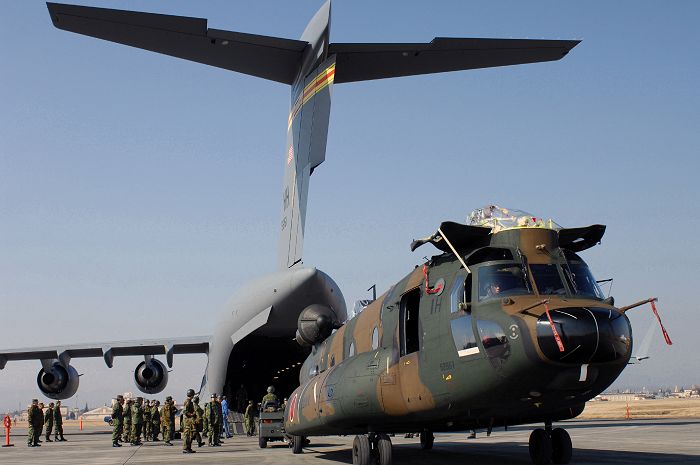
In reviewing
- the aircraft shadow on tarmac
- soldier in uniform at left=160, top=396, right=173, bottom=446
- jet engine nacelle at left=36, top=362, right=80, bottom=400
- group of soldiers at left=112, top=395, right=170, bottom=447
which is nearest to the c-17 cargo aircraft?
the aircraft shadow on tarmac

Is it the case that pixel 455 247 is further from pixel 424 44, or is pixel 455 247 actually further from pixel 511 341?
pixel 424 44

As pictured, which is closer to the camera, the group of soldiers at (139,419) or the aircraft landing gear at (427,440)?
the aircraft landing gear at (427,440)

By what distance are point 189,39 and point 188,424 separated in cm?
1012

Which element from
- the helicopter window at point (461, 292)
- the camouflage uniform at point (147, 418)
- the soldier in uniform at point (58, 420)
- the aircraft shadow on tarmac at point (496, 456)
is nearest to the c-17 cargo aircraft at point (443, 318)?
the helicopter window at point (461, 292)

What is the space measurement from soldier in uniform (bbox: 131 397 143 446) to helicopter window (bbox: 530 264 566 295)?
61.8ft

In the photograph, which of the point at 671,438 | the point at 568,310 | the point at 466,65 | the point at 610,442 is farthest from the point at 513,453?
the point at 466,65

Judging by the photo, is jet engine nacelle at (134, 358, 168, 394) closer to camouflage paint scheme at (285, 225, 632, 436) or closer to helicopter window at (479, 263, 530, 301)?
camouflage paint scheme at (285, 225, 632, 436)

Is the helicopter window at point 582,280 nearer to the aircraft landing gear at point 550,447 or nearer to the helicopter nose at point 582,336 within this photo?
the helicopter nose at point 582,336

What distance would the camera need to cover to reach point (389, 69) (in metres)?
Result: 21.2

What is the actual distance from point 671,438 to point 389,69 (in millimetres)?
12376

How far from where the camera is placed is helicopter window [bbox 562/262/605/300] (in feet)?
31.9

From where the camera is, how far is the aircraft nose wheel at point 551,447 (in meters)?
11.2

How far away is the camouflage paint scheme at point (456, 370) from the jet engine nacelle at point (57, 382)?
23.7m

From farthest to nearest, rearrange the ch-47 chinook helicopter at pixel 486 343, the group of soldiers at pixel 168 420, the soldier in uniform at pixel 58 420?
the soldier in uniform at pixel 58 420 < the group of soldiers at pixel 168 420 < the ch-47 chinook helicopter at pixel 486 343
